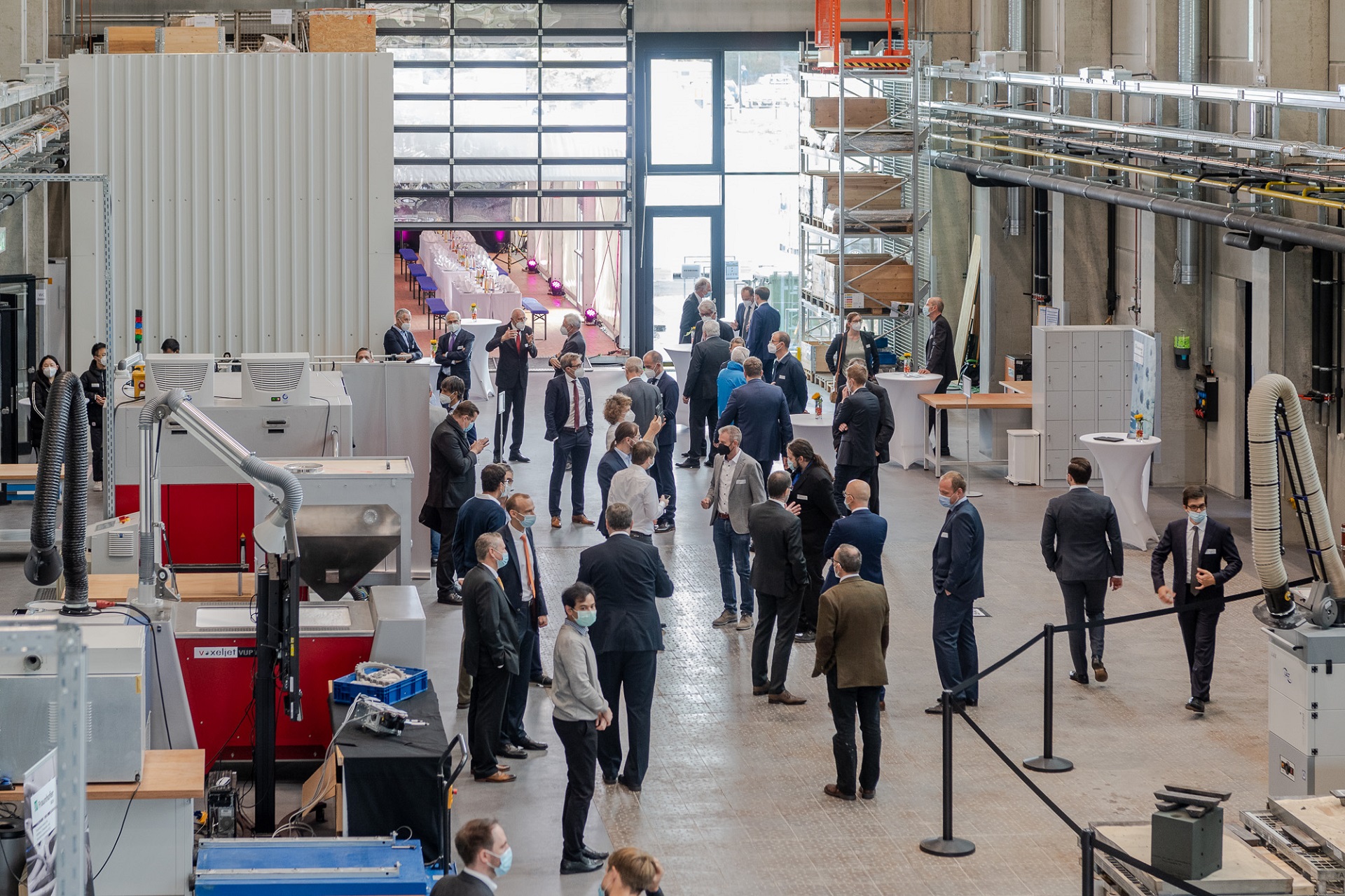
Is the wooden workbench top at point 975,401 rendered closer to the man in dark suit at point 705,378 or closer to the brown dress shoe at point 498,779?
the man in dark suit at point 705,378

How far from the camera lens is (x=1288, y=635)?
844 centimetres

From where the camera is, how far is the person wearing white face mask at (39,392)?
55.8 ft

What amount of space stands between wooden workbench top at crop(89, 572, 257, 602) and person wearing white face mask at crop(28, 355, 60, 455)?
6.82m

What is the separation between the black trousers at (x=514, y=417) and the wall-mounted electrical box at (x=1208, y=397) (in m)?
7.22

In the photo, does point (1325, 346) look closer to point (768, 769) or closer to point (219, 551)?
point (768, 769)

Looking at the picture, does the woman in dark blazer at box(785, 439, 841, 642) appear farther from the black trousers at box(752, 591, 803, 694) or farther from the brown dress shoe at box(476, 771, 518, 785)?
the brown dress shoe at box(476, 771, 518, 785)

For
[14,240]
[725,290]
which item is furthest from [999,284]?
[14,240]

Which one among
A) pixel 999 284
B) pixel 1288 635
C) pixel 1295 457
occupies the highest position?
pixel 999 284

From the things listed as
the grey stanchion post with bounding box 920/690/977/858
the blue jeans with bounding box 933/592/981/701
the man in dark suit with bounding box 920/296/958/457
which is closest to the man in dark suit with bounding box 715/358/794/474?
the blue jeans with bounding box 933/592/981/701

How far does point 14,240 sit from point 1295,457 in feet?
52.7

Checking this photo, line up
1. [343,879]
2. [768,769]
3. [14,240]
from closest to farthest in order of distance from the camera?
[343,879]
[768,769]
[14,240]

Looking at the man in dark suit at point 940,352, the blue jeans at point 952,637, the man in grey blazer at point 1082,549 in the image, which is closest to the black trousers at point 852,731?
the blue jeans at point 952,637

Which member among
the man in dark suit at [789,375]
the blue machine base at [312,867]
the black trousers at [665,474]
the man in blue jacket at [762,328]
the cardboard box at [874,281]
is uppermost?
the cardboard box at [874,281]

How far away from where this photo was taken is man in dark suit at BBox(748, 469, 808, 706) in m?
10.7
